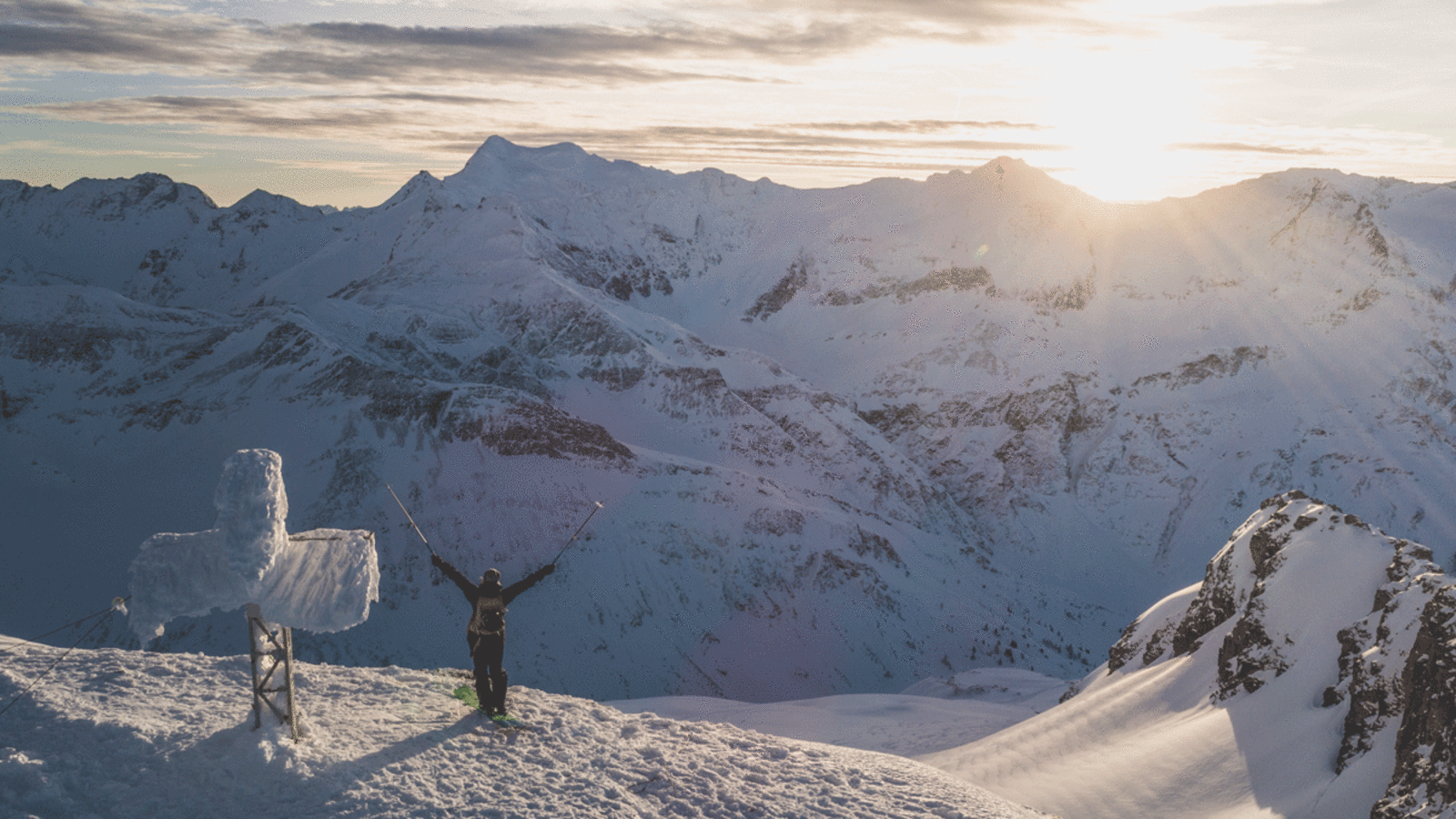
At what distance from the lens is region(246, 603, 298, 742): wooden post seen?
11.9 m

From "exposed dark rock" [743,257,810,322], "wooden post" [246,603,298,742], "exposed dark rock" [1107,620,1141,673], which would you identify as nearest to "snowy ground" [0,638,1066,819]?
"wooden post" [246,603,298,742]

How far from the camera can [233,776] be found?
11.2m

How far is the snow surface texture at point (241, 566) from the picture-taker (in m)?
11.7

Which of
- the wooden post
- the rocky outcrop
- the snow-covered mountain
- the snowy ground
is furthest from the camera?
the snow-covered mountain

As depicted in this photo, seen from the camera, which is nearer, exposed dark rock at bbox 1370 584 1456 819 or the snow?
exposed dark rock at bbox 1370 584 1456 819

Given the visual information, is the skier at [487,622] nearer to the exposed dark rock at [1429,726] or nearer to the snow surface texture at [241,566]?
the snow surface texture at [241,566]

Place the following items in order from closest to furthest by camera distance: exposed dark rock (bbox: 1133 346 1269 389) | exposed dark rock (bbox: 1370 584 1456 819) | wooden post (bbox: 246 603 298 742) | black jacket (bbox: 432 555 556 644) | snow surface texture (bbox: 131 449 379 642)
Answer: snow surface texture (bbox: 131 449 379 642) → wooden post (bbox: 246 603 298 742) → black jacket (bbox: 432 555 556 644) → exposed dark rock (bbox: 1370 584 1456 819) → exposed dark rock (bbox: 1133 346 1269 389)

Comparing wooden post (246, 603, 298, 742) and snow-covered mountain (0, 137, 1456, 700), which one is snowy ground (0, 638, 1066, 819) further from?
snow-covered mountain (0, 137, 1456, 700)

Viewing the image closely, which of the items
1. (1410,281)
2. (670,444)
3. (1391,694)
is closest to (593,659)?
(670,444)

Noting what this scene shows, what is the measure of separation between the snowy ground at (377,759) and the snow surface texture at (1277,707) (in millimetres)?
7096

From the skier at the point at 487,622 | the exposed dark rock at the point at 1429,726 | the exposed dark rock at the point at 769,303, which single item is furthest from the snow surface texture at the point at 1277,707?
the exposed dark rock at the point at 769,303

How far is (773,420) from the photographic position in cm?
12131

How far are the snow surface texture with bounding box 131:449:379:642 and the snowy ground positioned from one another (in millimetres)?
1602

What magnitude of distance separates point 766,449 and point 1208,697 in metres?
86.4
